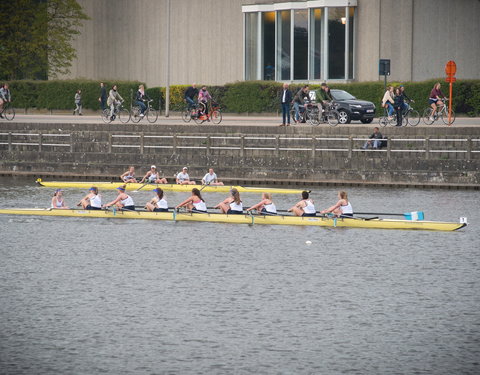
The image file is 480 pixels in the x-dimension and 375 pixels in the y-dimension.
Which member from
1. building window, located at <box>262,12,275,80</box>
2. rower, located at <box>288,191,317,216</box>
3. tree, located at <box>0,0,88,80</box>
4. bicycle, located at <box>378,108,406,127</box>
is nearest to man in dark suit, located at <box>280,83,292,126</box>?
bicycle, located at <box>378,108,406,127</box>

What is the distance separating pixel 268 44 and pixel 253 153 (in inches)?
761

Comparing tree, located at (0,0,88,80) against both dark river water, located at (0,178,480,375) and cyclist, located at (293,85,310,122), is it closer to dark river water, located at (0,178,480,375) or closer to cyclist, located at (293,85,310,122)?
cyclist, located at (293,85,310,122)

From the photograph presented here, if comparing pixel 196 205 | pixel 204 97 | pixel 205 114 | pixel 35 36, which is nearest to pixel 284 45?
pixel 205 114

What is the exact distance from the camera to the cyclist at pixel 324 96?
44.4 meters

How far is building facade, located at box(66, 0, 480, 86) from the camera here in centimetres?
5459

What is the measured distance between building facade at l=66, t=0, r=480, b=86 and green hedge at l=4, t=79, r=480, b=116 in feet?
11.0

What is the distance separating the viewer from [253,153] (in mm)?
44125

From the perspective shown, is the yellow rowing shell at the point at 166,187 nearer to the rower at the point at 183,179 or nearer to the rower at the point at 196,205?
the rower at the point at 183,179

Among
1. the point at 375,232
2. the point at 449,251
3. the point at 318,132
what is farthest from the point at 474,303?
the point at 318,132

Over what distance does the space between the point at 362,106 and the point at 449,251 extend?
1914 cm

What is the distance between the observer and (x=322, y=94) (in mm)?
44750

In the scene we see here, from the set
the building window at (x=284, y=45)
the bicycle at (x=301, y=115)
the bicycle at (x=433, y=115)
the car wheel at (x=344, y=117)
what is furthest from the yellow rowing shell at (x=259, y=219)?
the building window at (x=284, y=45)

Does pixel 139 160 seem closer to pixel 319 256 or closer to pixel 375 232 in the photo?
pixel 375 232

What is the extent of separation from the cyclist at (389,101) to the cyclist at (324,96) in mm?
2659
